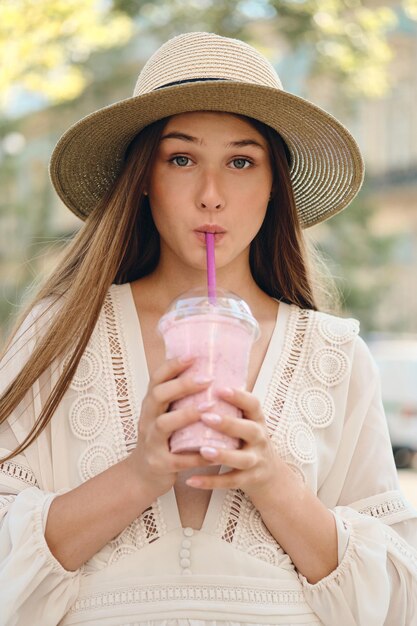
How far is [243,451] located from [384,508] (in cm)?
A: 66

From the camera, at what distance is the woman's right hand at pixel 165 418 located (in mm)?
1828

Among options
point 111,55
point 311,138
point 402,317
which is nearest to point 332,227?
point 111,55

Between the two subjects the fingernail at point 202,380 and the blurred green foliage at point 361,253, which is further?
the blurred green foliage at point 361,253

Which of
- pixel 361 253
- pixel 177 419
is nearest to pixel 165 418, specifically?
pixel 177 419

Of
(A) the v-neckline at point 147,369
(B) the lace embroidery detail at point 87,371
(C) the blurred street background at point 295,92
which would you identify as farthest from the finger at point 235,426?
(C) the blurred street background at point 295,92

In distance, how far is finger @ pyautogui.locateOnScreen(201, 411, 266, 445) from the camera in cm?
181

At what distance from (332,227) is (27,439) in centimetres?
1548

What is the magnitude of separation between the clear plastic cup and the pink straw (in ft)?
0.12

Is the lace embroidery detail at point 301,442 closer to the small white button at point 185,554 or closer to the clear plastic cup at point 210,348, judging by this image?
the small white button at point 185,554

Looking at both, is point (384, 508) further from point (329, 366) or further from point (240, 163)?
point (240, 163)

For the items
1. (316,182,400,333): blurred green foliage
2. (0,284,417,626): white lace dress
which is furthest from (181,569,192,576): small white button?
(316,182,400,333): blurred green foliage

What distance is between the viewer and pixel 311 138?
2588 millimetres

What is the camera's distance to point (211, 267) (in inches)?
87.3

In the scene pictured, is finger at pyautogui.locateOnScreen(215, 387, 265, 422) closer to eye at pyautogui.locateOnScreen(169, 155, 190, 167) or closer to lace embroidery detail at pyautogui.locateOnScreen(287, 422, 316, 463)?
lace embroidery detail at pyautogui.locateOnScreen(287, 422, 316, 463)
